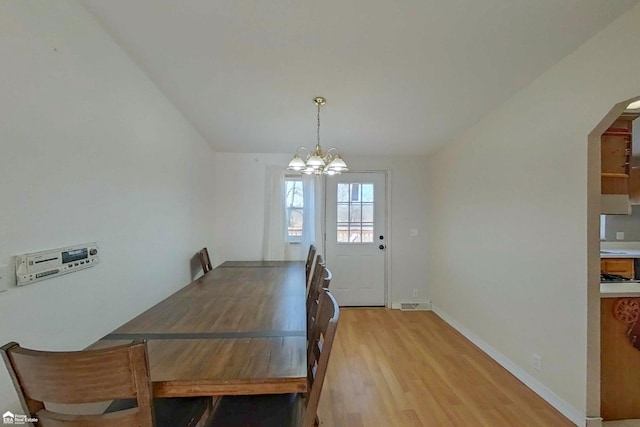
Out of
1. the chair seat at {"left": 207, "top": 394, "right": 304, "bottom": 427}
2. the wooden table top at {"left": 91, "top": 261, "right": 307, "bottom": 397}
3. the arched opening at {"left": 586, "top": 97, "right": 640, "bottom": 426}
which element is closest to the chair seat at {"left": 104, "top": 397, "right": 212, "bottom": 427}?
the chair seat at {"left": 207, "top": 394, "right": 304, "bottom": 427}

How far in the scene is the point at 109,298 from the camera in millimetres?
1847

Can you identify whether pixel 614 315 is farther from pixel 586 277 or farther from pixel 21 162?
pixel 21 162

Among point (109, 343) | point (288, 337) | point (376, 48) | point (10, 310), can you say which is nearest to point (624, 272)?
point (376, 48)

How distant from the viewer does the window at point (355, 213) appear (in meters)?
4.45

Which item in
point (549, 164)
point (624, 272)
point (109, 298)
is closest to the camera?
point (109, 298)

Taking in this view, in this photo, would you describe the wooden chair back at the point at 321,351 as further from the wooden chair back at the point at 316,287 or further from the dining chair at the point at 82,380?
the dining chair at the point at 82,380

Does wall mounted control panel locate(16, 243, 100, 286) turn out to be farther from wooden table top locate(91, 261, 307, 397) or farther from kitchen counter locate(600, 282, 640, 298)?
kitchen counter locate(600, 282, 640, 298)

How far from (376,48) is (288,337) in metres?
1.89

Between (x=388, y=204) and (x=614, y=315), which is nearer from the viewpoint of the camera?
(x=614, y=315)

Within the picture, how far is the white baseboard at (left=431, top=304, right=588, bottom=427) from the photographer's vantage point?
199cm

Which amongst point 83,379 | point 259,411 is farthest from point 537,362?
point 83,379

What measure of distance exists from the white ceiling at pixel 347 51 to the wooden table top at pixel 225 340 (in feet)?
5.49

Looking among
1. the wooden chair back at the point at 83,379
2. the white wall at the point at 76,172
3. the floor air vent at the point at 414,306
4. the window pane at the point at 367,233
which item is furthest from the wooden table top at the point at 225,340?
the floor air vent at the point at 414,306

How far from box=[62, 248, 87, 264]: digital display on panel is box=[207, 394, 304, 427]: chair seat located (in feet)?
3.34
